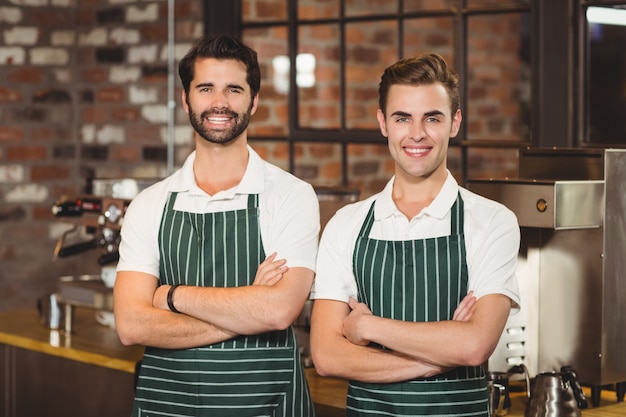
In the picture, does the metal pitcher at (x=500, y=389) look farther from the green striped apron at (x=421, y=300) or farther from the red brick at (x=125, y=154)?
the red brick at (x=125, y=154)

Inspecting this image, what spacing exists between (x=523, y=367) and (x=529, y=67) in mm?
1164

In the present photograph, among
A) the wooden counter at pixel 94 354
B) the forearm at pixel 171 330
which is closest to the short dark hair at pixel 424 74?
the forearm at pixel 171 330

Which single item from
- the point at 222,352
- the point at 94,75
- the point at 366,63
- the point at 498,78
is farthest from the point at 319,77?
the point at 222,352

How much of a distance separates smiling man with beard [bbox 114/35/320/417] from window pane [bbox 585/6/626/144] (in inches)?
45.4

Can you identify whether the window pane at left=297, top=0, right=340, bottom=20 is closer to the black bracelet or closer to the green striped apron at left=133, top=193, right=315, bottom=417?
the green striped apron at left=133, top=193, right=315, bottom=417

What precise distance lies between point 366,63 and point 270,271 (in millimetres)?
1696

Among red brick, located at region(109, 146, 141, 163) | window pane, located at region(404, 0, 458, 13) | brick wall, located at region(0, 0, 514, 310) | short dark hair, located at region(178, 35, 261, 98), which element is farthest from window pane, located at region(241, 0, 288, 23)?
short dark hair, located at region(178, 35, 261, 98)

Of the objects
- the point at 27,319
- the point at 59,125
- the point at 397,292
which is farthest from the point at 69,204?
the point at 397,292

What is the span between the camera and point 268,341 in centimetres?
278

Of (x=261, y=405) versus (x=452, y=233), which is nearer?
(x=452, y=233)

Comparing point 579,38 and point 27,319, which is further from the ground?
point 579,38

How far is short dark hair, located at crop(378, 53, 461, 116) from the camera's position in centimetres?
248

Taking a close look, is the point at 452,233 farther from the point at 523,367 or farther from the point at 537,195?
the point at 523,367

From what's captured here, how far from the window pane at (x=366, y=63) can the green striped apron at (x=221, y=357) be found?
4.95 ft
